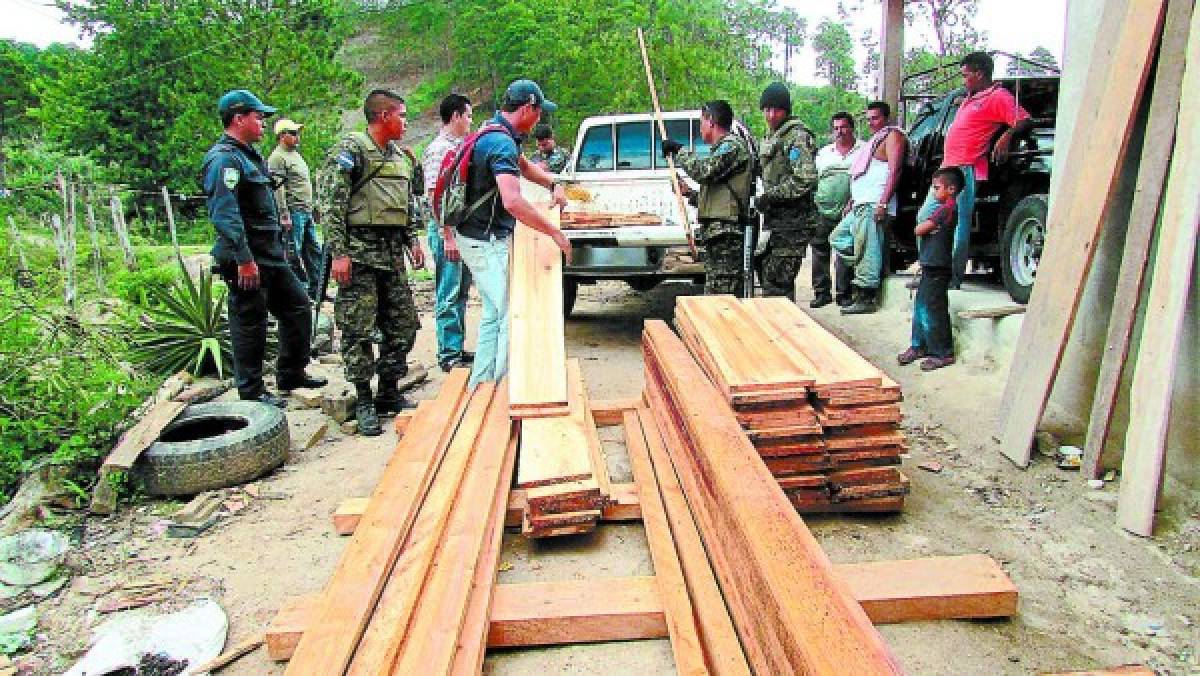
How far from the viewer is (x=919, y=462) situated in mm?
A: 4086

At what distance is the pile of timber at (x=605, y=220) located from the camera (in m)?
6.14

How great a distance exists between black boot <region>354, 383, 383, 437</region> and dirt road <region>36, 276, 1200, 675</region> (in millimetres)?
161

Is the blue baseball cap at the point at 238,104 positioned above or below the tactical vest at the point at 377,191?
above

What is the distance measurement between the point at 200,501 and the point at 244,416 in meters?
0.77

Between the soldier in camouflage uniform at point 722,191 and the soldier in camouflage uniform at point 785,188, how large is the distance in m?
0.37

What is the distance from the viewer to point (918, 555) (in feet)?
10.0

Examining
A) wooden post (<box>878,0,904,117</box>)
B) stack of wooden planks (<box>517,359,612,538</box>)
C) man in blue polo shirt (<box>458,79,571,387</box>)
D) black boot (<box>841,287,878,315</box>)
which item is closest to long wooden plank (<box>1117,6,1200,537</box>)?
stack of wooden planks (<box>517,359,612,538</box>)

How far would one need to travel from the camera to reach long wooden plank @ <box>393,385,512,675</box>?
2.04 metres

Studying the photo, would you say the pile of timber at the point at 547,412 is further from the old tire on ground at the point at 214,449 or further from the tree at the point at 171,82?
the tree at the point at 171,82

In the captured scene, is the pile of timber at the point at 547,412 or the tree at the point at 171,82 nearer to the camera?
the pile of timber at the point at 547,412

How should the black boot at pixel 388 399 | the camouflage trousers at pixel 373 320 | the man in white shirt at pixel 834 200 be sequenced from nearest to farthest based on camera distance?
the camouflage trousers at pixel 373 320, the black boot at pixel 388 399, the man in white shirt at pixel 834 200

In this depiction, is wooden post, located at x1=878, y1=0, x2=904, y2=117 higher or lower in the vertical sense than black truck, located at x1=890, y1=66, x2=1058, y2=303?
higher

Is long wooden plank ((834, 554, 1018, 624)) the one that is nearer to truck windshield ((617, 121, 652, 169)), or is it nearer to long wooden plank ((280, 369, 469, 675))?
long wooden plank ((280, 369, 469, 675))

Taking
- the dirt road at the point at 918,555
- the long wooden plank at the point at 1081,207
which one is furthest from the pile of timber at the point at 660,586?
the long wooden plank at the point at 1081,207
